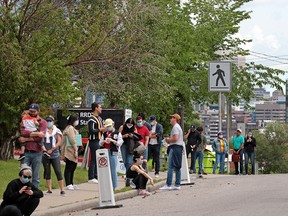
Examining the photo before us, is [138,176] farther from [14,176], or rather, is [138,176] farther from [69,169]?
[14,176]

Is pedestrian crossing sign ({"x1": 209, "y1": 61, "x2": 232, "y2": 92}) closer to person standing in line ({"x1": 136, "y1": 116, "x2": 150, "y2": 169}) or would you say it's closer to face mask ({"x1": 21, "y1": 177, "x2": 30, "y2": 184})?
person standing in line ({"x1": 136, "y1": 116, "x2": 150, "y2": 169})

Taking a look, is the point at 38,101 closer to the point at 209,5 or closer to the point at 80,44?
the point at 80,44

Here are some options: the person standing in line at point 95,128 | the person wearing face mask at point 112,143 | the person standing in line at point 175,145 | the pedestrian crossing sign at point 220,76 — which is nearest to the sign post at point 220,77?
the pedestrian crossing sign at point 220,76

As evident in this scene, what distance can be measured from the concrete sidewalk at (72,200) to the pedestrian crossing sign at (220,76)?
8900 millimetres

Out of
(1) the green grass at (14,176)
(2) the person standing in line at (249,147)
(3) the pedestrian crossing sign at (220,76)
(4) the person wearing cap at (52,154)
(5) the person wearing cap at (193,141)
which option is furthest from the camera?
(2) the person standing in line at (249,147)

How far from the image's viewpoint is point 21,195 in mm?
13391

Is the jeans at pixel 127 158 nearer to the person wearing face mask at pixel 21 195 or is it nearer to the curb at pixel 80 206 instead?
the curb at pixel 80 206

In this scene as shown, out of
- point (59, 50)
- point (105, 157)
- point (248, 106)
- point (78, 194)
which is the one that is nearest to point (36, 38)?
point (59, 50)

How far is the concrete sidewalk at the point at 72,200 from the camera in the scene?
16.1m

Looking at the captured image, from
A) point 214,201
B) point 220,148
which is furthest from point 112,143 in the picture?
point 220,148

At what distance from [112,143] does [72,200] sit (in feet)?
7.15

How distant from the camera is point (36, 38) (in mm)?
26734

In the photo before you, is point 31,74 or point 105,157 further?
point 31,74

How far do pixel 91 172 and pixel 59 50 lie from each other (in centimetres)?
621
